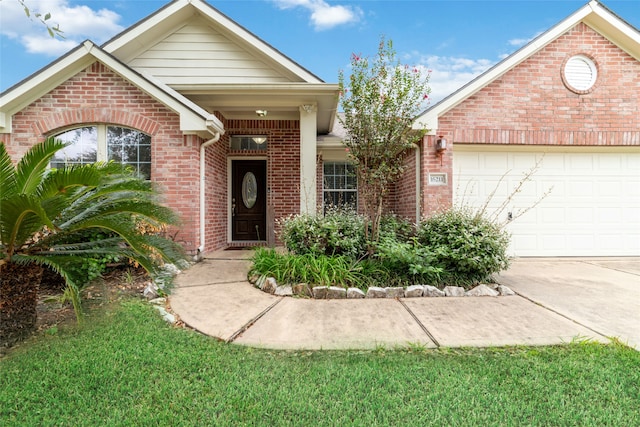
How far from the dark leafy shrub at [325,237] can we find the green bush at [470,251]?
1.13 metres

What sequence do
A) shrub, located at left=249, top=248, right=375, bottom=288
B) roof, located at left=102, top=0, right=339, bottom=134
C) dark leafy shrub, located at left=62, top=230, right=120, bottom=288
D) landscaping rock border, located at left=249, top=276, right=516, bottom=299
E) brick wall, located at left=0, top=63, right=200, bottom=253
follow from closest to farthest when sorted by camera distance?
dark leafy shrub, located at left=62, top=230, right=120, bottom=288, landscaping rock border, located at left=249, top=276, right=516, bottom=299, shrub, located at left=249, top=248, right=375, bottom=288, brick wall, located at left=0, top=63, right=200, bottom=253, roof, located at left=102, top=0, right=339, bottom=134

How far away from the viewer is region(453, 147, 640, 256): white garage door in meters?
6.58

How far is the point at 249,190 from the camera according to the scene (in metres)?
8.28

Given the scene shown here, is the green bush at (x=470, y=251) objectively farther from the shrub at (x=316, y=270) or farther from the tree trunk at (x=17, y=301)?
the tree trunk at (x=17, y=301)

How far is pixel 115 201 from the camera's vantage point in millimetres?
3078

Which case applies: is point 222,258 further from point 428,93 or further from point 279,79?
point 428,93

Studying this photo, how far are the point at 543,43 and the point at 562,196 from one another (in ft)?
10.1

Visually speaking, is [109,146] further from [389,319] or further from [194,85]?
[389,319]

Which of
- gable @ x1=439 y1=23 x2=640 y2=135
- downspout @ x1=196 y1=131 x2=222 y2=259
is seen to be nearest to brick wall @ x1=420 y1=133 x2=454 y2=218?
gable @ x1=439 y1=23 x2=640 y2=135

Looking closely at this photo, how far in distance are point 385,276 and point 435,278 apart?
0.68 metres

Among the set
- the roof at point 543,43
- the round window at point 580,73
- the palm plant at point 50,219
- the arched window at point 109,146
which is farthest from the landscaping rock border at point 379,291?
Result: the round window at point 580,73

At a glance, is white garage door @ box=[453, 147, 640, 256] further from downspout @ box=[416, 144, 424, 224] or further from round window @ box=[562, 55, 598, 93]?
round window @ box=[562, 55, 598, 93]

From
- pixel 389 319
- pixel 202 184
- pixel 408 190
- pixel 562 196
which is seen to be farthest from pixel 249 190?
pixel 562 196

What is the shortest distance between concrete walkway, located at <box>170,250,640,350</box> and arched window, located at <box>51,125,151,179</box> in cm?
299
